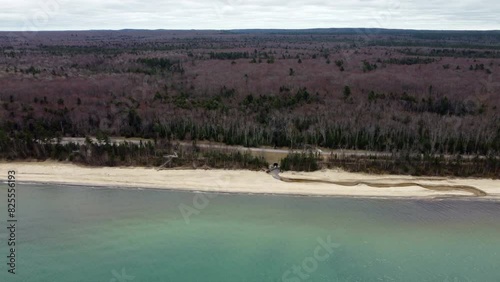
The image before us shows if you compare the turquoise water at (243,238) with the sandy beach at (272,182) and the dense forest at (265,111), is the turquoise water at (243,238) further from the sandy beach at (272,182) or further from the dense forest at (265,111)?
the dense forest at (265,111)

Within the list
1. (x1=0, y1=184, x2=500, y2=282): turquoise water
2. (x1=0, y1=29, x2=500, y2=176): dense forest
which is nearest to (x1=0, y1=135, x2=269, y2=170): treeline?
(x1=0, y1=29, x2=500, y2=176): dense forest

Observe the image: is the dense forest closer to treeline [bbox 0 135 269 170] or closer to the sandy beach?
treeline [bbox 0 135 269 170]

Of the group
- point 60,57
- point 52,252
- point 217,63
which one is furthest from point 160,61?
point 52,252

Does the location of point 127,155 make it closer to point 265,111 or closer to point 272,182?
point 272,182

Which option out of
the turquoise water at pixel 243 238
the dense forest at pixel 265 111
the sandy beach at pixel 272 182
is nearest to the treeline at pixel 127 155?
the dense forest at pixel 265 111

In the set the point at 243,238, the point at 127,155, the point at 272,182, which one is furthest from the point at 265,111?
the point at 243,238

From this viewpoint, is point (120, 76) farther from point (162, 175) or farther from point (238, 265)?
point (238, 265)

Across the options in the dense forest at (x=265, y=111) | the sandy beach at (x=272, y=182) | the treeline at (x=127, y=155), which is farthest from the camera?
the dense forest at (x=265, y=111)
